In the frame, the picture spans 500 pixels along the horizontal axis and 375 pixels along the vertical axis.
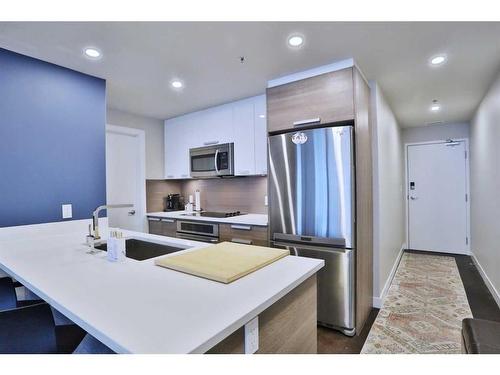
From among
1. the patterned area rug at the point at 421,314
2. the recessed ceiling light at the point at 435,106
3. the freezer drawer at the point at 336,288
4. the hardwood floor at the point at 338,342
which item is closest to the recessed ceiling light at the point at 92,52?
the freezer drawer at the point at 336,288

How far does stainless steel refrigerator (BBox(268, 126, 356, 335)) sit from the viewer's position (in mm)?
2105

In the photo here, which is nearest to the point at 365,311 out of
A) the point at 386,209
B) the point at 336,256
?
the point at 336,256

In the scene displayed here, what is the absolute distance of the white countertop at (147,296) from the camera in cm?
Result: 67

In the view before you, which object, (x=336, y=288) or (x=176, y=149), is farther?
(x=176, y=149)

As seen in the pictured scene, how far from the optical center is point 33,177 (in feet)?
6.91

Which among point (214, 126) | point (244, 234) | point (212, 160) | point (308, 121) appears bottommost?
point (244, 234)

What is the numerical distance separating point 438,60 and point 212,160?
2490 mm

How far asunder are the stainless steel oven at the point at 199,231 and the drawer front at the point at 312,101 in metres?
1.28

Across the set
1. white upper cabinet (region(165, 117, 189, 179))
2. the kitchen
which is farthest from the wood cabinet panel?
white upper cabinet (region(165, 117, 189, 179))

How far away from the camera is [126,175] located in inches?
141

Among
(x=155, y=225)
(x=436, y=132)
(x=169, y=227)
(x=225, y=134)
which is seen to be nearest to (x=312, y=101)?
(x=225, y=134)

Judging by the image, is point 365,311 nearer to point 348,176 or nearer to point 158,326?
point 348,176

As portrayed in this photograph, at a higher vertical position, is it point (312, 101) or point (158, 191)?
point (312, 101)

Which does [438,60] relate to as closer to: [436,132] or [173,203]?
[436,132]
